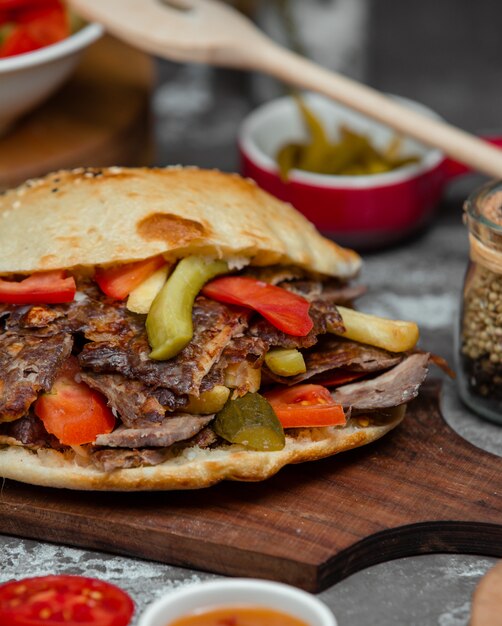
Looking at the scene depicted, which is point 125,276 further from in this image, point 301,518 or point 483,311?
point 483,311

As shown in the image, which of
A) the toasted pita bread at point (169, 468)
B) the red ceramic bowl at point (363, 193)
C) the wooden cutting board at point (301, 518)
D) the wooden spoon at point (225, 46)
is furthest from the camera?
the red ceramic bowl at point (363, 193)

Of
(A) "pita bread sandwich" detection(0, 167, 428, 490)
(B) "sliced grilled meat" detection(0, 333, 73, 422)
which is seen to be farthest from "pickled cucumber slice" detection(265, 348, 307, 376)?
(B) "sliced grilled meat" detection(0, 333, 73, 422)

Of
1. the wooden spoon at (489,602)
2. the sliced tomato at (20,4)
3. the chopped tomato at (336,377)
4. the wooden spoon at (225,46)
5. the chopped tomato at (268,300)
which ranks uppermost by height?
the sliced tomato at (20,4)

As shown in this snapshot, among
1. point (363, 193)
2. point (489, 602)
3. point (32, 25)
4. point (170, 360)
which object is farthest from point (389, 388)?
point (32, 25)

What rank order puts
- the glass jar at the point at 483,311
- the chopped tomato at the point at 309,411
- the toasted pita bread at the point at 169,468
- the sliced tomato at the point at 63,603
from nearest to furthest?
the sliced tomato at the point at 63,603, the toasted pita bread at the point at 169,468, the chopped tomato at the point at 309,411, the glass jar at the point at 483,311

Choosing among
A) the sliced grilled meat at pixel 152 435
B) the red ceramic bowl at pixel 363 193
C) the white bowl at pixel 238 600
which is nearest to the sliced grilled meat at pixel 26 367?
the sliced grilled meat at pixel 152 435

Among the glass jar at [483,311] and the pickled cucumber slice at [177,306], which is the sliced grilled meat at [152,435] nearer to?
the pickled cucumber slice at [177,306]

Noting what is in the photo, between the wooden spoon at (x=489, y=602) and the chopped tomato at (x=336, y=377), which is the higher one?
the wooden spoon at (x=489, y=602)
